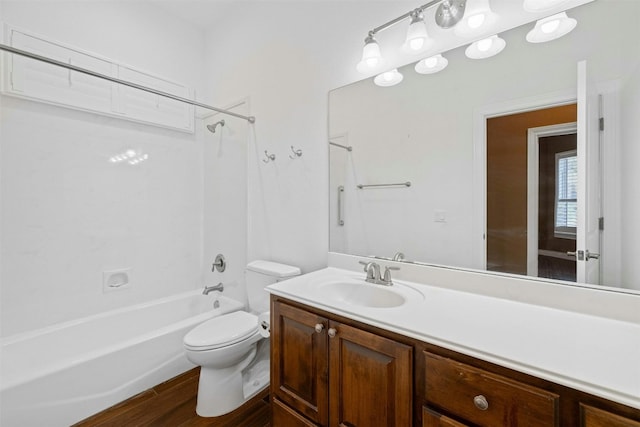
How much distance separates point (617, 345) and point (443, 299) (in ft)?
1.59

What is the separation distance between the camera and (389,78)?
148 centimetres

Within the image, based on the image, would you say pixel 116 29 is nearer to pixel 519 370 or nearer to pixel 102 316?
pixel 102 316

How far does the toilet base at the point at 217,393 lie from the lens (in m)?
1.60

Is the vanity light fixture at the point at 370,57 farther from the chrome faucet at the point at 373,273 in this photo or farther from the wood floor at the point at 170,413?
the wood floor at the point at 170,413

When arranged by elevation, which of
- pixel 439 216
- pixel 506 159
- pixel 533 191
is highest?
pixel 506 159

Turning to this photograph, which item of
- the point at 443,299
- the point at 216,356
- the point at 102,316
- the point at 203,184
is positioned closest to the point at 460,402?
the point at 443,299

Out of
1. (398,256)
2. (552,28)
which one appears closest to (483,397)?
(398,256)

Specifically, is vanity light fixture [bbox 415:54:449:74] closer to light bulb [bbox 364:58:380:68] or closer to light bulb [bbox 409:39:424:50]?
light bulb [bbox 409:39:424:50]

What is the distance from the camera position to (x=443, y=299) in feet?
3.68

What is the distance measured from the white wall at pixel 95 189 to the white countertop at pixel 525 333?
68.1 inches

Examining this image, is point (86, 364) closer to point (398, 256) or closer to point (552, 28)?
point (398, 256)

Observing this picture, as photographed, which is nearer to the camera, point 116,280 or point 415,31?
point 415,31

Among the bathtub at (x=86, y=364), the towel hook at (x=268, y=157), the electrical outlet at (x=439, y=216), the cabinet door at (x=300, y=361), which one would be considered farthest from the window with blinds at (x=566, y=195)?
the bathtub at (x=86, y=364)

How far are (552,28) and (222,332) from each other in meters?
2.17
